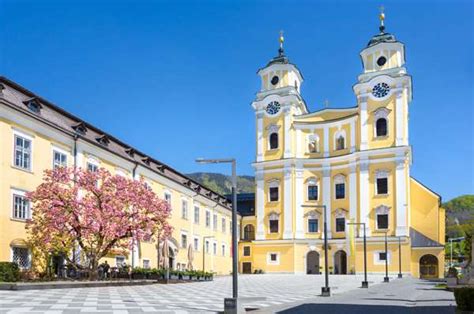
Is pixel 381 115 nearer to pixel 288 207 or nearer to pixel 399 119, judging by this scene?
pixel 399 119

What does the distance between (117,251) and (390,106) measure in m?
38.6

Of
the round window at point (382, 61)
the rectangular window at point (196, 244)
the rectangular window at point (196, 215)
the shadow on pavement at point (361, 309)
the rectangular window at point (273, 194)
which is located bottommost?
the rectangular window at point (196, 244)

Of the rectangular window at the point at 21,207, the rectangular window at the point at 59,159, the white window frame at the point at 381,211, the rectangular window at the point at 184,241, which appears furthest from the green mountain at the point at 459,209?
the rectangular window at the point at 21,207

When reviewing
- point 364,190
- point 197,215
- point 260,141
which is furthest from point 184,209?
point 364,190

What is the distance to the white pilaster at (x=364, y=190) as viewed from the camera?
65000 millimetres

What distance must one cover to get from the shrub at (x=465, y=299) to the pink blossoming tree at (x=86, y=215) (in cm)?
2126

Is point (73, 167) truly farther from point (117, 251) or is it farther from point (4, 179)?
point (117, 251)

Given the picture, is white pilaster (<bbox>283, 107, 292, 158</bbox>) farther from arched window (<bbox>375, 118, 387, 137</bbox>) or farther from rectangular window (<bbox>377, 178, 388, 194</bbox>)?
rectangular window (<bbox>377, 178, 388, 194</bbox>)

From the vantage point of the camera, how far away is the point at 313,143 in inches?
2808

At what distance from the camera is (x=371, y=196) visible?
6519 centimetres

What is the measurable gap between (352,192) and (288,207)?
795 cm

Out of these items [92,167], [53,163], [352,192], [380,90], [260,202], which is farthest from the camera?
[260,202]

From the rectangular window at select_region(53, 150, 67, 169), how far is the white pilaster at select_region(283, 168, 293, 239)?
38948 millimetres

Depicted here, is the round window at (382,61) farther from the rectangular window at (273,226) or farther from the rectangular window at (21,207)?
the rectangular window at (21,207)
